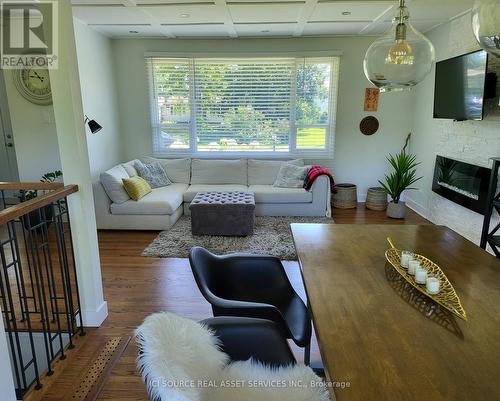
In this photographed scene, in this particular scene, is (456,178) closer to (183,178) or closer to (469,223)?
(469,223)

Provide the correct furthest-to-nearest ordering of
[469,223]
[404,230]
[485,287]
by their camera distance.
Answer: [469,223] → [404,230] → [485,287]

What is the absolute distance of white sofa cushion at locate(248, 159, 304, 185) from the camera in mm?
5168

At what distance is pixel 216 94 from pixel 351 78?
205 cm

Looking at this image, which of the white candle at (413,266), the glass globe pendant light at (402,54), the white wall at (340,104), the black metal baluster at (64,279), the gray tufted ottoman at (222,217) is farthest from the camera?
the white wall at (340,104)

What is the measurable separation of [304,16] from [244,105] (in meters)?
1.71

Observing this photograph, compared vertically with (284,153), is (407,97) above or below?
above

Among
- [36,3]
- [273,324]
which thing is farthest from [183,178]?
[273,324]

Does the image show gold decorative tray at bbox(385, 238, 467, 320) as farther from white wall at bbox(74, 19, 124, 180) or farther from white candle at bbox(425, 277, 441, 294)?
white wall at bbox(74, 19, 124, 180)

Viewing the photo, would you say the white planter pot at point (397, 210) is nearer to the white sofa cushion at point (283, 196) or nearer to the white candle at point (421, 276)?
the white sofa cushion at point (283, 196)

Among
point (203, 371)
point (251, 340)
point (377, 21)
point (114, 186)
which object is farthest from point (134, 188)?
point (377, 21)

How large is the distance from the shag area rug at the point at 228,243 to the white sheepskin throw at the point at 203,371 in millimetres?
2185

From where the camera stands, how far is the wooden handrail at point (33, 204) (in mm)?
1551

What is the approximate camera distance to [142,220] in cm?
423

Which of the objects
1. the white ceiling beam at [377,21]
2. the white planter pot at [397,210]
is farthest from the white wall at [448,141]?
the white ceiling beam at [377,21]
